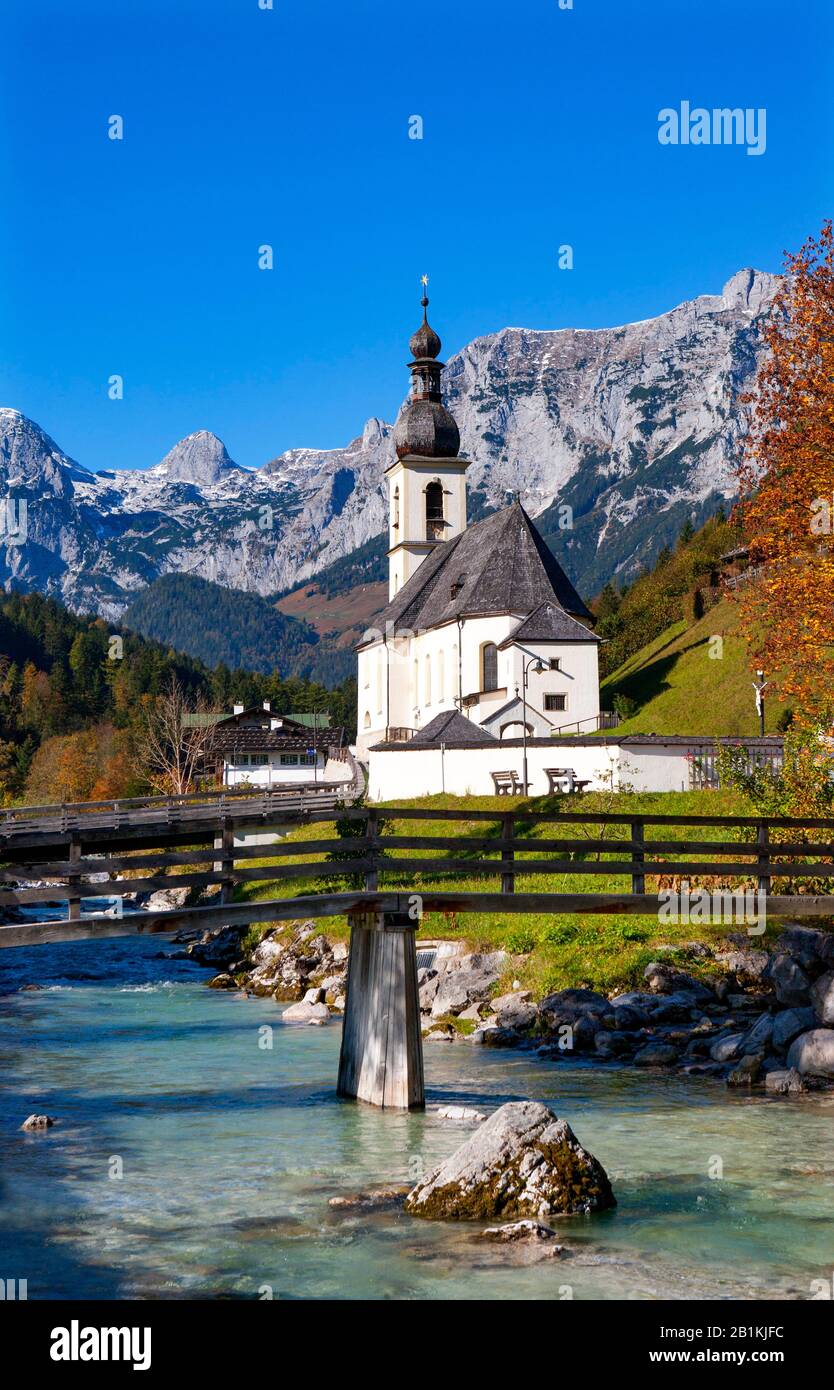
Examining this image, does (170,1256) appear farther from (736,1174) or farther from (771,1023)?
(771,1023)

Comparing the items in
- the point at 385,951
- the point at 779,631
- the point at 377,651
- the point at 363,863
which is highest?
the point at 377,651

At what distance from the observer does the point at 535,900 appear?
19.9 m

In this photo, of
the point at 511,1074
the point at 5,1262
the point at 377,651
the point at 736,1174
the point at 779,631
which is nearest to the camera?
the point at 5,1262

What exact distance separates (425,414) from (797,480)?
2950 inches

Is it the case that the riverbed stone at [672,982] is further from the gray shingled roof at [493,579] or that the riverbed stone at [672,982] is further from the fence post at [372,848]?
the gray shingled roof at [493,579]

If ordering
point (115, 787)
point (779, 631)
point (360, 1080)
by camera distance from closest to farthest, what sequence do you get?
point (360, 1080)
point (779, 631)
point (115, 787)

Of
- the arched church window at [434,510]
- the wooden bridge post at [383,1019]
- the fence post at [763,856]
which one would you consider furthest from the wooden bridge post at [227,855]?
the arched church window at [434,510]

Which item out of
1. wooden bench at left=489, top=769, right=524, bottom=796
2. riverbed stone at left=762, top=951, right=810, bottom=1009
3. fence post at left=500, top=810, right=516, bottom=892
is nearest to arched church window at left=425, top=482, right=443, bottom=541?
wooden bench at left=489, top=769, right=524, bottom=796

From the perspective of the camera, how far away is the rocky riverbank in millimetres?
20422

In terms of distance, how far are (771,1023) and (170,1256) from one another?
38.5ft

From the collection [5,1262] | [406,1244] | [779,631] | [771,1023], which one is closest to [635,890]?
[771,1023]

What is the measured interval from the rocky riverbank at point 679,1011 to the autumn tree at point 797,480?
16.9 ft

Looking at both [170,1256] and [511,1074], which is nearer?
[170,1256]

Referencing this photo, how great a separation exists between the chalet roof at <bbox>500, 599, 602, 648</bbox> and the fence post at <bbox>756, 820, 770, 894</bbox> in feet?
157
